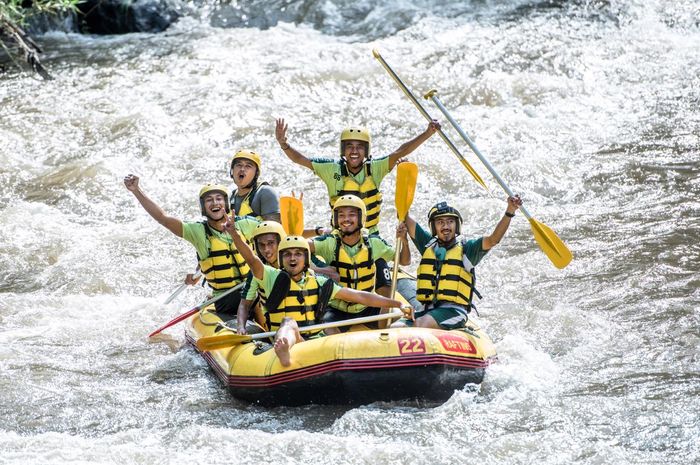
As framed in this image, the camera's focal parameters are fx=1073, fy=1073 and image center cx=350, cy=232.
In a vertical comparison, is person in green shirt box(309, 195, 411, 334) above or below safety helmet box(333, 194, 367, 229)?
below

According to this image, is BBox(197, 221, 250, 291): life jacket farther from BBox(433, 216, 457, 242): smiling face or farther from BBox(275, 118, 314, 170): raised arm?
BBox(433, 216, 457, 242): smiling face

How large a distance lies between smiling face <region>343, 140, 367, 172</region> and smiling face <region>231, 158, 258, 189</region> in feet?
2.19

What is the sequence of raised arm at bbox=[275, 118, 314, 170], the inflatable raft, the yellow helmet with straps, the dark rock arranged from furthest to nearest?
the dark rock → raised arm at bbox=[275, 118, 314, 170] → the yellow helmet with straps → the inflatable raft

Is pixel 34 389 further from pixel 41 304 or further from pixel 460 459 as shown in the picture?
pixel 460 459

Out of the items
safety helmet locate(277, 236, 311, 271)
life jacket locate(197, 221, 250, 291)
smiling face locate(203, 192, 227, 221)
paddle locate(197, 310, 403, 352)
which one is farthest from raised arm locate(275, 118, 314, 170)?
paddle locate(197, 310, 403, 352)

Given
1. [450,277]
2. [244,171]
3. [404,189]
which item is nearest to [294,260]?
[450,277]

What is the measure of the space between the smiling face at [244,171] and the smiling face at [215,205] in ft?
2.11

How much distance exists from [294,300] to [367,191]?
4.82 feet

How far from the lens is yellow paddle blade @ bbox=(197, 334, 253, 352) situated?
21.1 feet

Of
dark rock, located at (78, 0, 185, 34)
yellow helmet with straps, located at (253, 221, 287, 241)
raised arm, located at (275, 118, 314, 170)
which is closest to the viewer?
yellow helmet with straps, located at (253, 221, 287, 241)

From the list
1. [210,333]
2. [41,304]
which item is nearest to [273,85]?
[41,304]

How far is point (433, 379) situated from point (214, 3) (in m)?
10.3

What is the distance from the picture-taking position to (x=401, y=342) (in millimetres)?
6023

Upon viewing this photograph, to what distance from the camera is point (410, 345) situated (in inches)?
237
